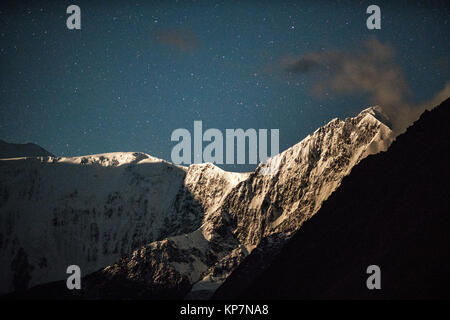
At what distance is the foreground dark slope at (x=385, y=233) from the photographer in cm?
6288

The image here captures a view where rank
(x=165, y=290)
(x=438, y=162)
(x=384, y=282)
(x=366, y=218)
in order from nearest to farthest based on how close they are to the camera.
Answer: (x=384, y=282) → (x=438, y=162) → (x=366, y=218) → (x=165, y=290)

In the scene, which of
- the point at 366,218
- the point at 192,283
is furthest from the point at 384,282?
the point at 192,283

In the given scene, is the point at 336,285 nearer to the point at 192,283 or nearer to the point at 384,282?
the point at 384,282

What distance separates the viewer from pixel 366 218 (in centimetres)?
8656

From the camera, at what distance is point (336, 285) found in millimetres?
72688

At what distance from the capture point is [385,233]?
3017 inches

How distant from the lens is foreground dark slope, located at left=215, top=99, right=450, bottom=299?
206 ft
